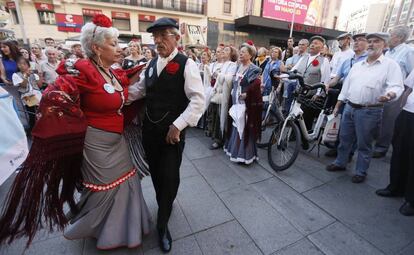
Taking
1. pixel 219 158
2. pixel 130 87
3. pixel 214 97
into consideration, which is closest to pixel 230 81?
pixel 214 97

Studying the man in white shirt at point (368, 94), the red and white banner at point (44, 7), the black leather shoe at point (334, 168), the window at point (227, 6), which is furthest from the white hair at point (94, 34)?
the window at point (227, 6)

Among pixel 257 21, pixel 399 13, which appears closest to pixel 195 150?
pixel 257 21

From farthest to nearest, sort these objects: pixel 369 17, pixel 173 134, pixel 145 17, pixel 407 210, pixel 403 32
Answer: pixel 369 17, pixel 145 17, pixel 403 32, pixel 407 210, pixel 173 134

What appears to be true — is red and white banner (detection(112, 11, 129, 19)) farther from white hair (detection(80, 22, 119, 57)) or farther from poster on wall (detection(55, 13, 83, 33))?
white hair (detection(80, 22, 119, 57))

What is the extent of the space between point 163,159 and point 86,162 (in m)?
0.59

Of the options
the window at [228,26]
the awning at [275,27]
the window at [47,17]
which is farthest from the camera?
the window at [228,26]

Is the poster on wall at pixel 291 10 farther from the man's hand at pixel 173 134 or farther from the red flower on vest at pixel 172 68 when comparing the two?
the man's hand at pixel 173 134

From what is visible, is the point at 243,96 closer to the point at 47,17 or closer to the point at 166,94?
the point at 166,94

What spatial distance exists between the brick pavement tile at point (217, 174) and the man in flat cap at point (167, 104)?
1033 millimetres

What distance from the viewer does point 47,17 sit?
15477 mm

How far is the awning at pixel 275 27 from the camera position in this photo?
18370mm

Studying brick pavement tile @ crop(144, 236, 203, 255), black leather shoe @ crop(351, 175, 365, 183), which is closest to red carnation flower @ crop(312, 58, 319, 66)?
black leather shoe @ crop(351, 175, 365, 183)

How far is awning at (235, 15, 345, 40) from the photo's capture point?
18370mm

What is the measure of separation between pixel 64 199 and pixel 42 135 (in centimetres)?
60
